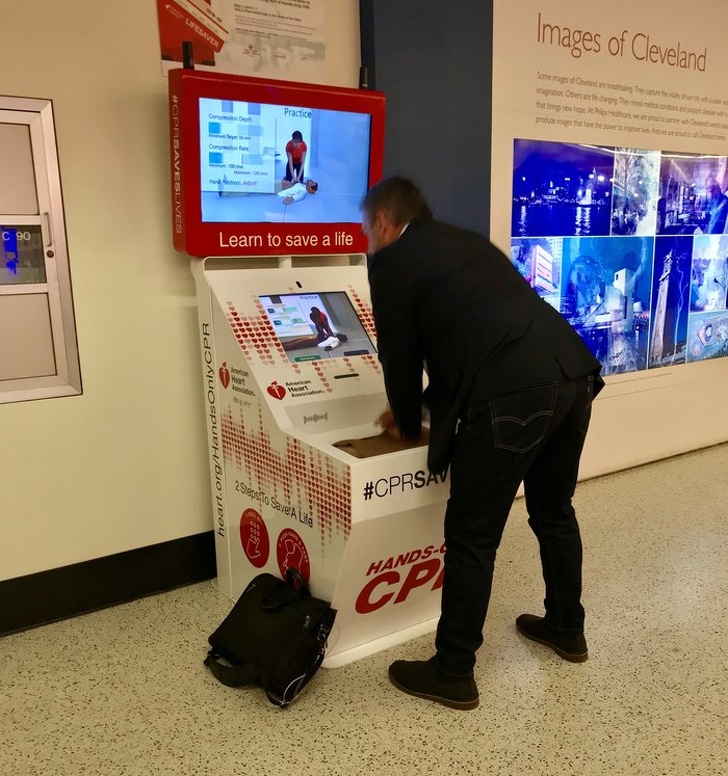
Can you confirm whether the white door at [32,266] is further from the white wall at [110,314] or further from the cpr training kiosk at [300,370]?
the cpr training kiosk at [300,370]

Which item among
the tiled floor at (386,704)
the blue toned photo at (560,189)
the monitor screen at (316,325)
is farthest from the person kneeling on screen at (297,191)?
the tiled floor at (386,704)

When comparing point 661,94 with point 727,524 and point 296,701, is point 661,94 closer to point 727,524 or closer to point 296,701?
point 727,524

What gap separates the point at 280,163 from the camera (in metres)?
2.61

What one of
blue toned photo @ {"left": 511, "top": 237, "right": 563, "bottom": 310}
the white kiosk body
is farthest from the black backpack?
blue toned photo @ {"left": 511, "top": 237, "right": 563, "bottom": 310}

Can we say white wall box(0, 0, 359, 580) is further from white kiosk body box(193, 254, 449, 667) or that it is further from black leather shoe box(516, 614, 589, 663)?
black leather shoe box(516, 614, 589, 663)

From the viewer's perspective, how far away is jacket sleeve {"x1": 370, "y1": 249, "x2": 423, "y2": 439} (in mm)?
1961

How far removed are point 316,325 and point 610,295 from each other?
2.20 m

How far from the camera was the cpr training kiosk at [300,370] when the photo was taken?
2.19m

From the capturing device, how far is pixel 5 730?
2.08m

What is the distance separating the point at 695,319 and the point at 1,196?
13.1 ft

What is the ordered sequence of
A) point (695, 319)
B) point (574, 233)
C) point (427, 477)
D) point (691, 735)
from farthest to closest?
1. point (695, 319)
2. point (574, 233)
3. point (427, 477)
4. point (691, 735)

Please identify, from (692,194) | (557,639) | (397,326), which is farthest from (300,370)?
(692,194)

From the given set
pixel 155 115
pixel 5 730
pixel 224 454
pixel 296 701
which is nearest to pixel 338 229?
pixel 155 115

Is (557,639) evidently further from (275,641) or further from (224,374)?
(224,374)
